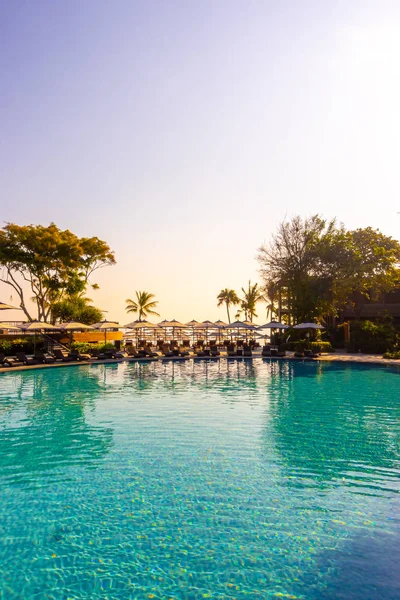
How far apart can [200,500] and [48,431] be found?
5115 mm

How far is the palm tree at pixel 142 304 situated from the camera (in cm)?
5350

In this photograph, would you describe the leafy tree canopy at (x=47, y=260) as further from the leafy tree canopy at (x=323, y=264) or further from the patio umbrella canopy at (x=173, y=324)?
the leafy tree canopy at (x=323, y=264)

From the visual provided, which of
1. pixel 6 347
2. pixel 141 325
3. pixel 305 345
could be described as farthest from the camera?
pixel 141 325

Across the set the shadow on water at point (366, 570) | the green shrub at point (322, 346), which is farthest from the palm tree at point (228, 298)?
the shadow on water at point (366, 570)

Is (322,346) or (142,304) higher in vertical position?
(142,304)

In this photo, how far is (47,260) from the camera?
31.7 m

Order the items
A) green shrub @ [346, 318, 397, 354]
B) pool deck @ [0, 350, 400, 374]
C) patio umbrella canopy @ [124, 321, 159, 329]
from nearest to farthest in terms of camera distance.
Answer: pool deck @ [0, 350, 400, 374], green shrub @ [346, 318, 397, 354], patio umbrella canopy @ [124, 321, 159, 329]

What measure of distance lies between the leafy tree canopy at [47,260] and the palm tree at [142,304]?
15.7m

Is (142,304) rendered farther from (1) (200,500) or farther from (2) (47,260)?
(1) (200,500)

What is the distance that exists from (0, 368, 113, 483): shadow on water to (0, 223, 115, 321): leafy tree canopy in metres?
18.8

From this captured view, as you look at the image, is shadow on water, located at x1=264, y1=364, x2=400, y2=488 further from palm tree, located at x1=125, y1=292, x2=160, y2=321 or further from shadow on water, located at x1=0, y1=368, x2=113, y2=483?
palm tree, located at x1=125, y1=292, x2=160, y2=321

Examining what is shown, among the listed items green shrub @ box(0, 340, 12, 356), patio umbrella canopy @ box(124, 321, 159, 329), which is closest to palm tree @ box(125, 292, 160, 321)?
patio umbrella canopy @ box(124, 321, 159, 329)

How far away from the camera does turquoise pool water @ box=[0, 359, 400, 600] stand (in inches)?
160

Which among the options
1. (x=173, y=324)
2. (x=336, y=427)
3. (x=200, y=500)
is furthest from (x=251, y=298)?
(x=200, y=500)
